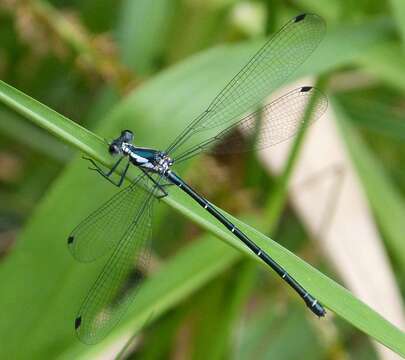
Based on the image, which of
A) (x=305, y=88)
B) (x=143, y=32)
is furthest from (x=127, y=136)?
(x=143, y=32)

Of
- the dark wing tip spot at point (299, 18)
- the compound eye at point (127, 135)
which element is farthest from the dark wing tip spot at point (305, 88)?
the compound eye at point (127, 135)

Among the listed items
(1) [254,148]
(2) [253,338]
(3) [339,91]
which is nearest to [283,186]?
(1) [254,148]

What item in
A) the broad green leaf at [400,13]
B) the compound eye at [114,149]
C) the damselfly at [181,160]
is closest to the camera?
the compound eye at [114,149]

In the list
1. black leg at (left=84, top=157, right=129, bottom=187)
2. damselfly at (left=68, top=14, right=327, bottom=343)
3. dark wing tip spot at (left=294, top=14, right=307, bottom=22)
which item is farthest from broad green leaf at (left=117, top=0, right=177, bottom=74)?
black leg at (left=84, top=157, right=129, bottom=187)

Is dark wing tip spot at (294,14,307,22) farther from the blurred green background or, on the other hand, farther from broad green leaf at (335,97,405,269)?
broad green leaf at (335,97,405,269)

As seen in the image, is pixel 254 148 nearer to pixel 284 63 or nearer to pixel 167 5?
pixel 284 63

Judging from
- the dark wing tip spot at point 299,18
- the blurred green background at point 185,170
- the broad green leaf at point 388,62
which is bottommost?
the blurred green background at point 185,170

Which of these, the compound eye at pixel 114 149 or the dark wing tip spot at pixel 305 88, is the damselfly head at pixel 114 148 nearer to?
the compound eye at pixel 114 149

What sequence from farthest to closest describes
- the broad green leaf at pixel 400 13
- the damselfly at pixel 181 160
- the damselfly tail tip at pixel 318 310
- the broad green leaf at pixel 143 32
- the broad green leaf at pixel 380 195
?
the broad green leaf at pixel 143 32 < the broad green leaf at pixel 380 195 < the broad green leaf at pixel 400 13 < the damselfly tail tip at pixel 318 310 < the damselfly at pixel 181 160
